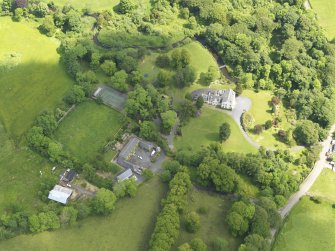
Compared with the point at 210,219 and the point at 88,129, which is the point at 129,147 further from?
the point at 210,219

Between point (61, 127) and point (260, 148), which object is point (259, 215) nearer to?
point (260, 148)

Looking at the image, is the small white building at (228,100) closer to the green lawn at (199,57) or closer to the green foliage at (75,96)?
the green lawn at (199,57)

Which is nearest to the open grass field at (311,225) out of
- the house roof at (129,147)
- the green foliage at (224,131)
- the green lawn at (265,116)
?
the green lawn at (265,116)

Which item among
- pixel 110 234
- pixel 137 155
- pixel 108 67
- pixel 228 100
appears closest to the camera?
pixel 110 234

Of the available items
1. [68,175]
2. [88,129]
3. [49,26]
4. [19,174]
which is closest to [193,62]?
[88,129]

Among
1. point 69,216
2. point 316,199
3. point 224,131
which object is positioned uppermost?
point 224,131

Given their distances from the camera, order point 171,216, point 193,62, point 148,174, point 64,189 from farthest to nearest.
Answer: point 193,62
point 148,174
point 64,189
point 171,216
